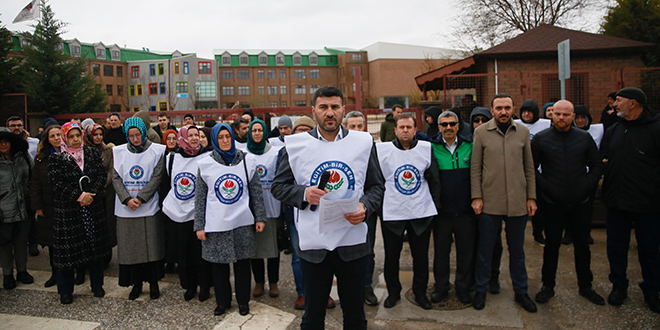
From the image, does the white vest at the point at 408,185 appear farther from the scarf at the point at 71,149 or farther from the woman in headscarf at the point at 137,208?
the scarf at the point at 71,149

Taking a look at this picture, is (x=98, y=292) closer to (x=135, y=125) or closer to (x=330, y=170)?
(x=135, y=125)

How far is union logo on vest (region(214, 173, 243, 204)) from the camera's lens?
4.49m

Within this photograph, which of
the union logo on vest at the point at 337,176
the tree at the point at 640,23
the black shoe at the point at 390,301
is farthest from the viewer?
the tree at the point at 640,23

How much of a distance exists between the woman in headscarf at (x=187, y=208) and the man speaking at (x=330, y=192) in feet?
7.04

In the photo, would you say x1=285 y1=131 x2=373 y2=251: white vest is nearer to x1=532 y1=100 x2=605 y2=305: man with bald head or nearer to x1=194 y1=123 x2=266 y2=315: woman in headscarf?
x1=194 y1=123 x2=266 y2=315: woman in headscarf

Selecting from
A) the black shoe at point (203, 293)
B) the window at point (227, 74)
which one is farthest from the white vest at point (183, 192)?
the window at point (227, 74)

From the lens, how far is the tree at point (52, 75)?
69.4ft

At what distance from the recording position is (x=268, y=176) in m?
5.20

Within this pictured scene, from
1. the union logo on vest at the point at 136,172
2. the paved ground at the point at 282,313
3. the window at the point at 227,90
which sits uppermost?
the window at the point at 227,90

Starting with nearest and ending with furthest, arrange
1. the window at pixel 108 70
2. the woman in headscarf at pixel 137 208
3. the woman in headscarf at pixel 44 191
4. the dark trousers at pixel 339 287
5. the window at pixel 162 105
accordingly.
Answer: the dark trousers at pixel 339 287, the woman in headscarf at pixel 137 208, the woman in headscarf at pixel 44 191, the window at pixel 162 105, the window at pixel 108 70

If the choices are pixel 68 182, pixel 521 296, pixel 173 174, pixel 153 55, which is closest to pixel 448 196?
pixel 521 296

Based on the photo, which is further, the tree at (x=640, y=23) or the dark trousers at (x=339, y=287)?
the tree at (x=640, y=23)

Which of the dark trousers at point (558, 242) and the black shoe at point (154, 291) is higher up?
the dark trousers at point (558, 242)

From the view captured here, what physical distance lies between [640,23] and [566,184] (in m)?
15.8
